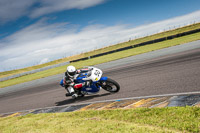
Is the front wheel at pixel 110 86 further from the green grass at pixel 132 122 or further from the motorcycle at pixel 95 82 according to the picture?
the green grass at pixel 132 122

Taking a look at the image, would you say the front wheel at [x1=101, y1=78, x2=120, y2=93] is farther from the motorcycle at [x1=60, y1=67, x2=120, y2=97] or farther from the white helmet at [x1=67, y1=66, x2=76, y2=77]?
the white helmet at [x1=67, y1=66, x2=76, y2=77]

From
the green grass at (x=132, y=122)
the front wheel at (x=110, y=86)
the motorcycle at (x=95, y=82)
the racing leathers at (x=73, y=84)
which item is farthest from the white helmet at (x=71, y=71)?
the green grass at (x=132, y=122)

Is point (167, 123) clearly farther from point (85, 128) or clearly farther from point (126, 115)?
point (85, 128)

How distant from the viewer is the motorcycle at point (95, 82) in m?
7.84

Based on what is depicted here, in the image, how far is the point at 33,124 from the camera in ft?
19.9

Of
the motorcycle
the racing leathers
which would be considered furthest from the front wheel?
the racing leathers

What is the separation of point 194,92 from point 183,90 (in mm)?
493

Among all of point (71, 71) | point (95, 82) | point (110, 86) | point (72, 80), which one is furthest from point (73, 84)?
point (110, 86)

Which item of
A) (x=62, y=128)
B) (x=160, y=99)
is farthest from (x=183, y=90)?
(x=62, y=128)

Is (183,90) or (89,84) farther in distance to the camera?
(89,84)

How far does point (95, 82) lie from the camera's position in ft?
26.2

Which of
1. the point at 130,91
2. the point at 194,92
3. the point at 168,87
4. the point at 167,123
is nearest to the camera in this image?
the point at 167,123

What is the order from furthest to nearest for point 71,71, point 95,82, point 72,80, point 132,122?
point 72,80, point 71,71, point 95,82, point 132,122

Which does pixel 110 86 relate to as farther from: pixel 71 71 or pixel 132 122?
pixel 132 122
